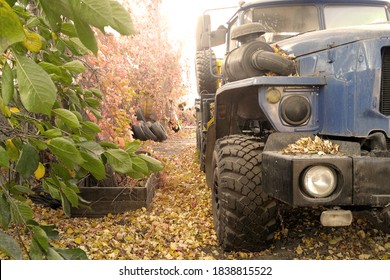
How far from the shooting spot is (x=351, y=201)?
2.62 metres

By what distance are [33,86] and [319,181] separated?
2.11 meters

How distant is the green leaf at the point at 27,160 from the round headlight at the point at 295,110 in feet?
7.58

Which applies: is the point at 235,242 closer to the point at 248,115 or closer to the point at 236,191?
the point at 236,191

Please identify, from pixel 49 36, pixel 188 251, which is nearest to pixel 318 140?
pixel 188 251

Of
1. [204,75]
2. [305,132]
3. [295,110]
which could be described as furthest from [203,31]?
[204,75]

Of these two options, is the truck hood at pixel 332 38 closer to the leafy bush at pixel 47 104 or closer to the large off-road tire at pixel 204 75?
the leafy bush at pixel 47 104

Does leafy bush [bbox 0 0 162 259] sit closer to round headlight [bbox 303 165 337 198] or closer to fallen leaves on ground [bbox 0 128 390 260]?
round headlight [bbox 303 165 337 198]

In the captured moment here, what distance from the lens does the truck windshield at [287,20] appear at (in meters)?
4.47

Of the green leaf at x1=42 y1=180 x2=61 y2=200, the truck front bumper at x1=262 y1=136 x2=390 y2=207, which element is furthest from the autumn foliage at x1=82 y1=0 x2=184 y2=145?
the truck front bumper at x1=262 y1=136 x2=390 y2=207

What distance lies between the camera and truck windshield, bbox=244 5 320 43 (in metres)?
4.47

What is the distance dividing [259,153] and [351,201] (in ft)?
2.97

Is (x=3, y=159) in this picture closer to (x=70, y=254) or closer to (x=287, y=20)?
(x=70, y=254)

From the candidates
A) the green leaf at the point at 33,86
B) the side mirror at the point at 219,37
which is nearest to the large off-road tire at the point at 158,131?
the side mirror at the point at 219,37
